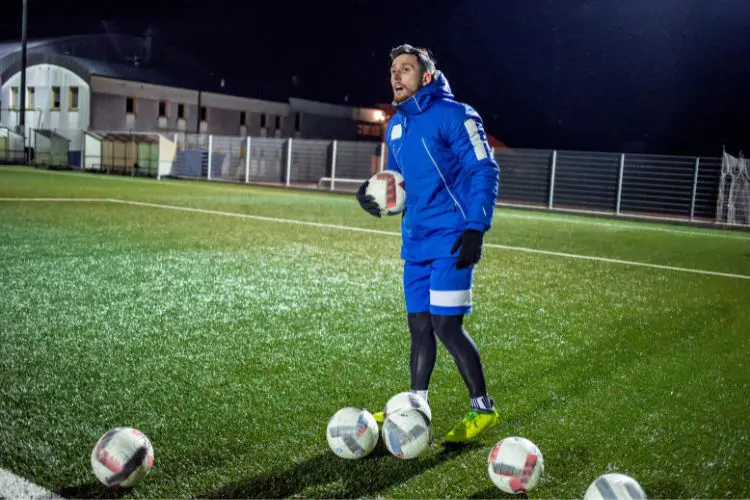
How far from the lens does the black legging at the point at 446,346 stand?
3726 mm

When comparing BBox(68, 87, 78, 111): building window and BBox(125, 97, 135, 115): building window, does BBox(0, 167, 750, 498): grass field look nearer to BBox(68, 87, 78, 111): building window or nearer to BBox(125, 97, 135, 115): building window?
BBox(68, 87, 78, 111): building window

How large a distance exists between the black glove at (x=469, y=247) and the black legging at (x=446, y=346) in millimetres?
325

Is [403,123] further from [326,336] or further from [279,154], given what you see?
[279,154]

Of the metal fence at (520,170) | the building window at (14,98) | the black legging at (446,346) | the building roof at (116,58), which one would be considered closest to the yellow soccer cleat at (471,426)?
the black legging at (446,346)

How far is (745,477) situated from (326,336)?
3.19 metres

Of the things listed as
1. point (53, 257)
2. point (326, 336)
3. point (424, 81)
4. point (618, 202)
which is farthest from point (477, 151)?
point (618, 202)

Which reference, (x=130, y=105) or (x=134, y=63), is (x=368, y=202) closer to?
(x=130, y=105)

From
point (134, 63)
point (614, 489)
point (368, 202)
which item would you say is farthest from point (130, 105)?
point (614, 489)

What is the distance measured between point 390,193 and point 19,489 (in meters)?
2.18

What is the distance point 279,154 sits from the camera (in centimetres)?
3650

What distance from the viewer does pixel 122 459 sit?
2.95m

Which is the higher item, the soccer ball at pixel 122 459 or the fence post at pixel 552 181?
the fence post at pixel 552 181

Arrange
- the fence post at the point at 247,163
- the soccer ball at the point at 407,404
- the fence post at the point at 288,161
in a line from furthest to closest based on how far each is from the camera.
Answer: the fence post at the point at 247,163 < the fence post at the point at 288,161 < the soccer ball at the point at 407,404

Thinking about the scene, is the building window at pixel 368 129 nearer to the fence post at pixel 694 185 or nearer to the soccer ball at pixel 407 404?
the fence post at pixel 694 185
